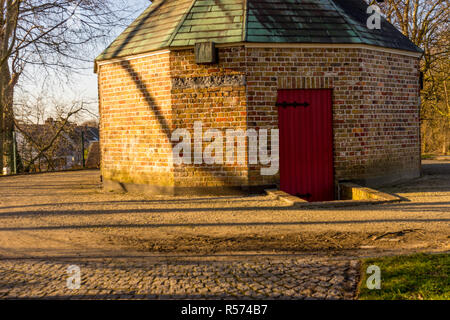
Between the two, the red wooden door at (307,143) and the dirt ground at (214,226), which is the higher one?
the red wooden door at (307,143)

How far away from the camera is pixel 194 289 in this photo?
12.7 ft

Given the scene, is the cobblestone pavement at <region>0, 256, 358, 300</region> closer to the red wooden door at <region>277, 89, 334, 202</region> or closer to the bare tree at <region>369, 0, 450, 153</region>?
the red wooden door at <region>277, 89, 334, 202</region>

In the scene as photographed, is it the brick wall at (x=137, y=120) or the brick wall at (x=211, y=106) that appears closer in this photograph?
the brick wall at (x=211, y=106)

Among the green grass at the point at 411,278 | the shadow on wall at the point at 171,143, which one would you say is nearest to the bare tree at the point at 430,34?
the shadow on wall at the point at 171,143

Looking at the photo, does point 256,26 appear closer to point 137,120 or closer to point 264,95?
point 264,95

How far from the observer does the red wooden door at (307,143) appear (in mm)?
9984

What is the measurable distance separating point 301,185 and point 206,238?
4.63 metres

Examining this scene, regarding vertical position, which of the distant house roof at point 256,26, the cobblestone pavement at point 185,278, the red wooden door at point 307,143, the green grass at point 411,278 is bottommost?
the cobblestone pavement at point 185,278

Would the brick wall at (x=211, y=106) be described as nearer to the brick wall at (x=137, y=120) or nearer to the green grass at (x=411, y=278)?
the brick wall at (x=137, y=120)

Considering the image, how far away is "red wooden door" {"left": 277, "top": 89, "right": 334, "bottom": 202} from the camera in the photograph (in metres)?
9.98

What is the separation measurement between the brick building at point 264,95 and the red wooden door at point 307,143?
2 centimetres

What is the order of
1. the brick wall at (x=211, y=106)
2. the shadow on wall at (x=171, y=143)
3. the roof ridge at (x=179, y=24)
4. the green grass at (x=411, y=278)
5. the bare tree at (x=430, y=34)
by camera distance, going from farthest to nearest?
the bare tree at (x=430, y=34) → the roof ridge at (x=179, y=24) → the shadow on wall at (x=171, y=143) → the brick wall at (x=211, y=106) → the green grass at (x=411, y=278)

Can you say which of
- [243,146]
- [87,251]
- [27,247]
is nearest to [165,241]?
[87,251]

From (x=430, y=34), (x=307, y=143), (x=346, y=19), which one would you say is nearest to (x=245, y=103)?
(x=307, y=143)
